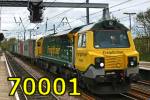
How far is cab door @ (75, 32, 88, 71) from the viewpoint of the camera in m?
16.5

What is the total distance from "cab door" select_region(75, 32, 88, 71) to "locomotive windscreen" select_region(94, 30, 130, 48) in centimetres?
52

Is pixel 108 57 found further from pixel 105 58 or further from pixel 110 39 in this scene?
pixel 110 39

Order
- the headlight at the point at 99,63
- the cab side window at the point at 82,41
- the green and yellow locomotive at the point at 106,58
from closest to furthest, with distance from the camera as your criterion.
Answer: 1. the headlight at the point at 99,63
2. the green and yellow locomotive at the point at 106,58
3. the cab side window at the point at 82,41

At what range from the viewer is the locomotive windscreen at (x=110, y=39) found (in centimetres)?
1642

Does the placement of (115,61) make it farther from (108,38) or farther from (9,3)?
(9,3)

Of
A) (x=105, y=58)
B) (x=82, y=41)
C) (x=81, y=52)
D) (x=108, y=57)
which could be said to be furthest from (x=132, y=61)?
(x=82, y=41)

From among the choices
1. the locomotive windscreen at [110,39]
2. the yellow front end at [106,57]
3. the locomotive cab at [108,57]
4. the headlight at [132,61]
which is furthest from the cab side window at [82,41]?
the headlight at [132,61]

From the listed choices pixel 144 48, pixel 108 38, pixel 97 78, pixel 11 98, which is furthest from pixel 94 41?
pixel 144 48

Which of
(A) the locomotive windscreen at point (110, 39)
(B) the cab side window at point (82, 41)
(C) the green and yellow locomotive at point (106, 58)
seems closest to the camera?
(C) the green and yellow locomotive at point (106, 58)

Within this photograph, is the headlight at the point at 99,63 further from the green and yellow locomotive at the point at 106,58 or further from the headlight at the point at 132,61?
the headlight at the point at 132,61

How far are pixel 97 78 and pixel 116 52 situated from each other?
1.34m

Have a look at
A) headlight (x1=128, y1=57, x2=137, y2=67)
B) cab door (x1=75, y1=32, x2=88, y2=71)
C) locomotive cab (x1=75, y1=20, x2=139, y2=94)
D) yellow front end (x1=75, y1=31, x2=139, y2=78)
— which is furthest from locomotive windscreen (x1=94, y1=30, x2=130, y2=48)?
headlight (x1=128, y1=57, x2=137, y2=67)

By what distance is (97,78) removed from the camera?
1555 cm

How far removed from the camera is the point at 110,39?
653 inches
